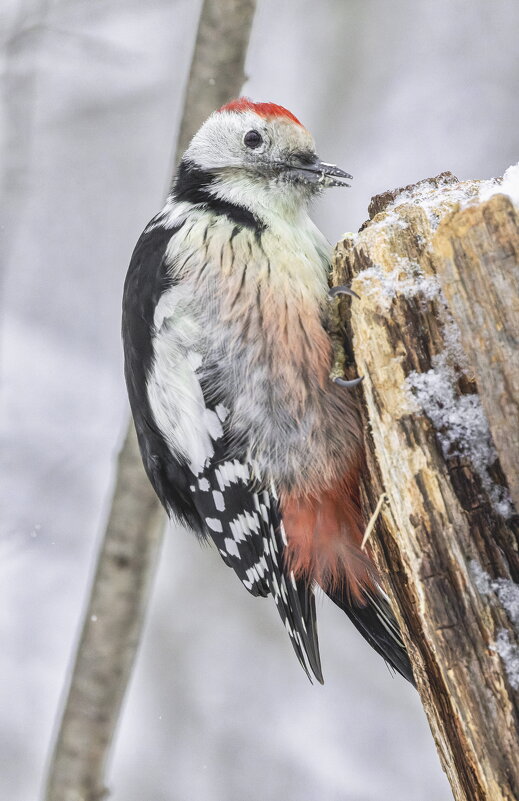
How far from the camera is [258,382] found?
1.91 metres

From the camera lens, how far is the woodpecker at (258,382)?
1.89 metres

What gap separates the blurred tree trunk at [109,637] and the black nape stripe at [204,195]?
0.27 metres

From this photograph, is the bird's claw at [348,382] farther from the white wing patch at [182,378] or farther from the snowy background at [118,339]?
the snowy background at [118,339]

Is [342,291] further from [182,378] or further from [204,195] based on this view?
[204,195]

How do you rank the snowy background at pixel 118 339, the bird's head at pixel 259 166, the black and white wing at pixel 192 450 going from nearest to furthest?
the black and white wing at pixel 192 450 < the bird's head at pixel 259 166 < the snowy background at pixel 118 339

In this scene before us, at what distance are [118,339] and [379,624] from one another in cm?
291

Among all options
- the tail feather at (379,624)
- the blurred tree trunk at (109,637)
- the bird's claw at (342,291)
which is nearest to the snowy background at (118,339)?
the blurred tree trunk at (109,637)

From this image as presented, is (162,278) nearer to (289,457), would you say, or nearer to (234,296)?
(234,296)

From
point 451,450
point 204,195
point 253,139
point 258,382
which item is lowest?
point 451,450

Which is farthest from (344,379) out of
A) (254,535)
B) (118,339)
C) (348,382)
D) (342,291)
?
(118,339)

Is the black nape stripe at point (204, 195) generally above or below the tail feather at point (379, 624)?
above

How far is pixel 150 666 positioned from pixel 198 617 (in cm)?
37

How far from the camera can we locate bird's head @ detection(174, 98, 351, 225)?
2186mm

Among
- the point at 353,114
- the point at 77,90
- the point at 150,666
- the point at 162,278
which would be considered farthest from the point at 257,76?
the point at 150,666
